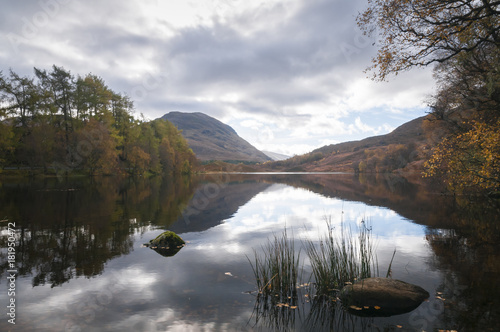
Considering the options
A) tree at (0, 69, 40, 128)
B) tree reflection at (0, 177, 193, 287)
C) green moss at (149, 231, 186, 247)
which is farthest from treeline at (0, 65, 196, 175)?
green moss at (149, 231, 186, 247)

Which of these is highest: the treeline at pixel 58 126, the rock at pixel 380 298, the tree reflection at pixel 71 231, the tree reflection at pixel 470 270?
the treeline at pixel 58 126

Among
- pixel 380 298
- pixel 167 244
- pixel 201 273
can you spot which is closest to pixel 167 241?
pixel 167 244

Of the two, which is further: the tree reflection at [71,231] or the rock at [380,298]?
the tree reflection at [71,231]

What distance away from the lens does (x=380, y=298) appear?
26.0ft

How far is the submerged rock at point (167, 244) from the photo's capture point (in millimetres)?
13702

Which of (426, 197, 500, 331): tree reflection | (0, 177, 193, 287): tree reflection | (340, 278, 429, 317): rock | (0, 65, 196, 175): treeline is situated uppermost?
(0, 65, 196, 175): treeline

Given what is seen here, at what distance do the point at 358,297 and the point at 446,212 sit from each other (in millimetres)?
21306

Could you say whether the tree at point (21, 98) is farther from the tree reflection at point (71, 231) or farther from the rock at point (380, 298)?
the rock at point (380, 298)

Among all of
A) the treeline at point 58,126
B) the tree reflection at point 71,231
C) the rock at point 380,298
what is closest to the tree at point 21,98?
the treeline at point 58,126

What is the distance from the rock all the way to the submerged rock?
8652 millimetres

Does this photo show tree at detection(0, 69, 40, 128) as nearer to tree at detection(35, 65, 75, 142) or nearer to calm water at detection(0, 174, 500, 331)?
tree at detection(35, 65, 75, 142)

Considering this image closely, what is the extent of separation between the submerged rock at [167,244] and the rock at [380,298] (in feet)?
28.4

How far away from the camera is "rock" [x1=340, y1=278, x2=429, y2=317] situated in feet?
25.5

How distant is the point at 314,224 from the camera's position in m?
21.0
